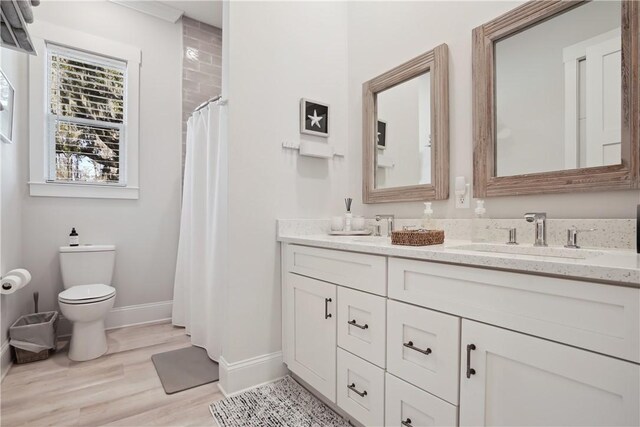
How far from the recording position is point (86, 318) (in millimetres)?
2068

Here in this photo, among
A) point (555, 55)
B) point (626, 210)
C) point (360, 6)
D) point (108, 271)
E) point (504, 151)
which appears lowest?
point (108, 271)

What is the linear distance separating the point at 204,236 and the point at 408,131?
5.18 ft

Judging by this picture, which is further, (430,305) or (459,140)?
(459,140)

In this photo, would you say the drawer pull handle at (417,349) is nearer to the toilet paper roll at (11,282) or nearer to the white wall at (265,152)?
the white wall at (265,152)

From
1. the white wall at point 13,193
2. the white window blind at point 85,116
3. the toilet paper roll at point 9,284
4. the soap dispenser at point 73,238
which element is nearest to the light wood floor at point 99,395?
the white wall at point 13,193

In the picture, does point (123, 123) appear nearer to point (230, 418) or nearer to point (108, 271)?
point (108, 271)

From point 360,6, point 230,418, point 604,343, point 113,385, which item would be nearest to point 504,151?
point 604,343

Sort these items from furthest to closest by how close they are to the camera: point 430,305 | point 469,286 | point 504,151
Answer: point 504,151
point 430,305
point 469,286

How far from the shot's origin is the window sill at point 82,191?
236 centimetres

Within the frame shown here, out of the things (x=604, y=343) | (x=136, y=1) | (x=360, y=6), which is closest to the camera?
(x=604, y=343)

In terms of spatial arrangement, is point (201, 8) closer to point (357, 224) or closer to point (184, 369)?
point (357, 224)

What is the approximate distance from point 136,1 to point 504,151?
3.14 meters

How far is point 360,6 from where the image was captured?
2.15 meters

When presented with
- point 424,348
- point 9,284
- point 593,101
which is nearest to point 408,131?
point 593,101
